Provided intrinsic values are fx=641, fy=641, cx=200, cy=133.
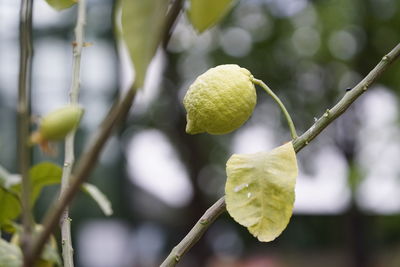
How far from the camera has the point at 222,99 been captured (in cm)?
32

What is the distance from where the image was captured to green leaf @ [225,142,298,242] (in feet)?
0.97

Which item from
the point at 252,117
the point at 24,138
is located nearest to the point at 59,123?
the point at 24,138

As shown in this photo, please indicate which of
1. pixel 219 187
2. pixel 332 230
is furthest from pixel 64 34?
pixel 332 230

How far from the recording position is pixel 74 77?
375mm

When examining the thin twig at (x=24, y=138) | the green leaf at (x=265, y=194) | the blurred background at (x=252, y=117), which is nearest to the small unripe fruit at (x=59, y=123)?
the thin twig at (x=24, y=138)

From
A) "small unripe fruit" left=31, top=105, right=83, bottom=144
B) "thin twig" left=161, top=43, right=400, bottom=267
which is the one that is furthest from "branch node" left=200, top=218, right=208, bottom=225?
"small unripe fruit" left=31, top=105, right=83, bottom=144

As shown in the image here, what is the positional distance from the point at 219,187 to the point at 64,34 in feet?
5.86

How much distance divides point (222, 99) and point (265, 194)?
0.05 metres

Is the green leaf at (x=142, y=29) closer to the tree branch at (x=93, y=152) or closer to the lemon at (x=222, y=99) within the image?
the tree branch at (x=93, y=152)

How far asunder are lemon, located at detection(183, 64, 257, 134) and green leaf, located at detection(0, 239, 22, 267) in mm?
115

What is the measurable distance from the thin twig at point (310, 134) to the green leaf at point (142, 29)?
0.45ft

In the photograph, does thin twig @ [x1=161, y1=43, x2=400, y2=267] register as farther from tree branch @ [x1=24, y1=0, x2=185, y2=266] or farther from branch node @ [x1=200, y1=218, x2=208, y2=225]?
tree branch @ [x1=24, y1=0, x2=185, y2=266]

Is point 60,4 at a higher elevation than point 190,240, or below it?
higher

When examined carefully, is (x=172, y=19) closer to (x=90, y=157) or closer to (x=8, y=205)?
(x=90, y=157)
